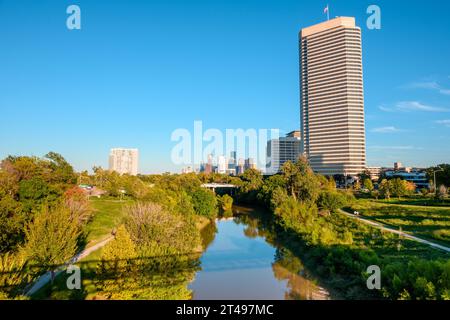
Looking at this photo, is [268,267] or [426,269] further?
[268,267]

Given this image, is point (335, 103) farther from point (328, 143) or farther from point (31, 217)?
point (31, 217)

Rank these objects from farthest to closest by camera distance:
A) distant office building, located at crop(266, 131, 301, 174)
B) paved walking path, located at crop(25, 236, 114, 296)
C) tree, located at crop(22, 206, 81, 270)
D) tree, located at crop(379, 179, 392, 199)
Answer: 1. distant office building, located at crop(266, 131, 301, 174)
2. tree, located at crop(379, 179, 392, 199)
3. paved walking path, located at crop(25, 236, 114, 296)
4. tree, located at crop(22, 206, 81, 270)

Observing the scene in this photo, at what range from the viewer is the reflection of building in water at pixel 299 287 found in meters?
19.8

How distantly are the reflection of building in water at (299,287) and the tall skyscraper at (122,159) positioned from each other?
3592 inches

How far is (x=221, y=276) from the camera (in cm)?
2364

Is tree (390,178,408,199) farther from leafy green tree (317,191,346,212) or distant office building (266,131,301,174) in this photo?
distant office building (266,131,301,174)

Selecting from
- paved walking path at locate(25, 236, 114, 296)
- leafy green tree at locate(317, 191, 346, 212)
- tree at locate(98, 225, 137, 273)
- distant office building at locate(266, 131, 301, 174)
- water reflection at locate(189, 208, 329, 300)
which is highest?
distant office building at locate(266, 131, 301, 174)

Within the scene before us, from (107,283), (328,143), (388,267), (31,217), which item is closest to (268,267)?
(388,267)

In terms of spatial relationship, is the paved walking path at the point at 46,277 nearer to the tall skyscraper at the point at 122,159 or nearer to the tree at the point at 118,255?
the tree at the point at 118,255

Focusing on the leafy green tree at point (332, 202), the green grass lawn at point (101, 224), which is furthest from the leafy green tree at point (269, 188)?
the green grass lawn at point (101, 224)

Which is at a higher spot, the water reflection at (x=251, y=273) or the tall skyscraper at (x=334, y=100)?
the tall skyscraper at (x=334, y=100)

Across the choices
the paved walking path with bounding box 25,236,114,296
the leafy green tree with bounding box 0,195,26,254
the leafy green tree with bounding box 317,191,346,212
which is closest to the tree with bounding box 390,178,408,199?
the leafy green tree with bounding box 317,191,346,212

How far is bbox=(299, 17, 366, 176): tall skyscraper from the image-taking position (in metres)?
117
